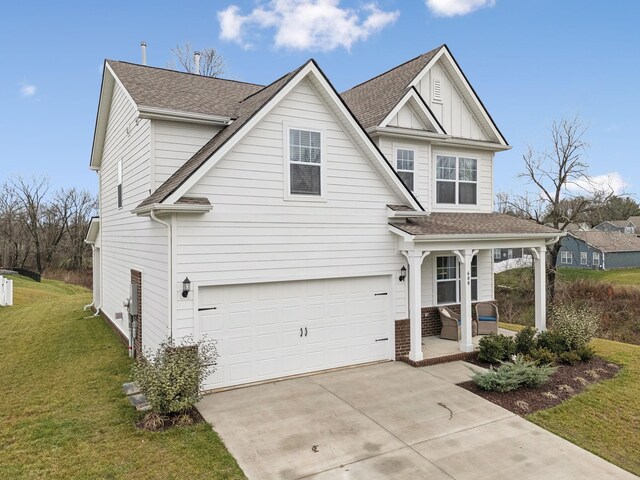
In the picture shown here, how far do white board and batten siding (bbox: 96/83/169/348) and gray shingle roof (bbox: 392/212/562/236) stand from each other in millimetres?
5676

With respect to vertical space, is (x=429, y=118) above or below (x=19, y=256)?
above

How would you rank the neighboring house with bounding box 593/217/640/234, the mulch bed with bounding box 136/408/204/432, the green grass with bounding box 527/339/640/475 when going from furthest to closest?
the neighboring house with bounding box 593/217/640/234, the mulch bed with bounding box 136/408/204/432, the green grass with bounding box 527/339/640/475

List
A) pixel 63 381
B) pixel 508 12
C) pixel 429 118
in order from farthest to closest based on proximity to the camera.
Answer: pixel 508 12 → pixel 429 118 → pixel 63 381

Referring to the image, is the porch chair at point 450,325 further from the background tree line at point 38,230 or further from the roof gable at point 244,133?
the background tree line at point 38,230

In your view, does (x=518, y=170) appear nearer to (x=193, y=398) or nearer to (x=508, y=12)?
(x=508, y=12)

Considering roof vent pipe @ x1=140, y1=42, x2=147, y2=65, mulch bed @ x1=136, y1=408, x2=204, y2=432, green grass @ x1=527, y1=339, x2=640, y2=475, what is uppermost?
roof vent pipe @ x1=140, y1=42, x2=147, y2=65

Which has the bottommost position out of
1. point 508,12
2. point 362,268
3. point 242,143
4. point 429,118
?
point 362,268

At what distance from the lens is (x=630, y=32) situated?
60.2ft

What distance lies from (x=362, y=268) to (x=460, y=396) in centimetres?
350

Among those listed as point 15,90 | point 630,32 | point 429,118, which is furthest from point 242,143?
point 15,90

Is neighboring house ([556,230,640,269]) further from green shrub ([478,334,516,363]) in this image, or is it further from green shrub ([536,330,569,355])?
green shrub ([478,334,516,363])

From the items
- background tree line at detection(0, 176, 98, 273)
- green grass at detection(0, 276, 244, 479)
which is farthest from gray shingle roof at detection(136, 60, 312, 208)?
background tree line at detection(0, 176, 98, 273)

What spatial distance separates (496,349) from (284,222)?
5.99 metres

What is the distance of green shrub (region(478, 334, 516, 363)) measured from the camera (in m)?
10.4
